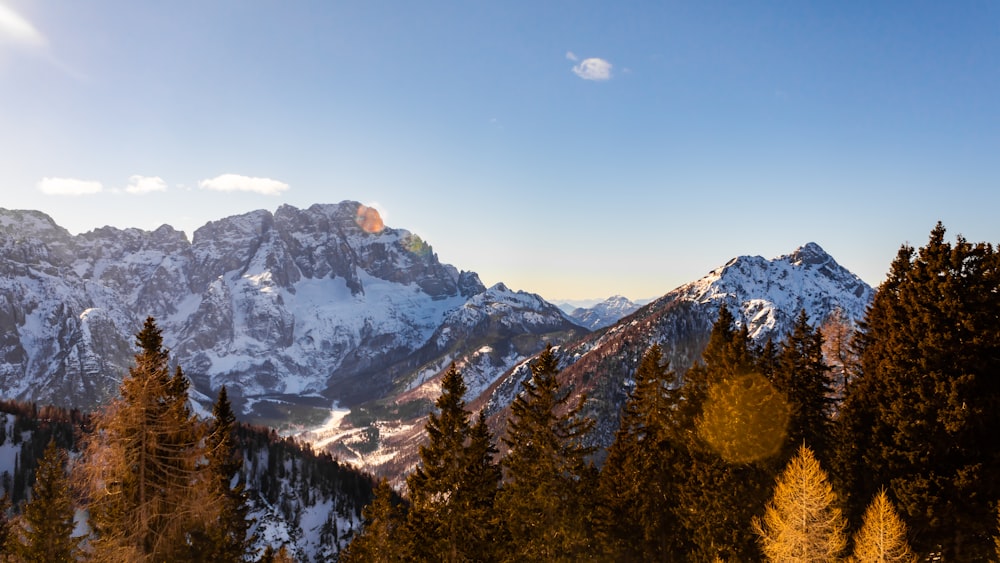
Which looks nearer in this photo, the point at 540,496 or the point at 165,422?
the point at 165,422

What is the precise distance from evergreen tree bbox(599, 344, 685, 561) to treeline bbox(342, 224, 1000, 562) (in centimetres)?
11

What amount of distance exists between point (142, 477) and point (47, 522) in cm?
3337

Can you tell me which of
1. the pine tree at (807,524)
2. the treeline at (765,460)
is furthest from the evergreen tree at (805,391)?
the pine tree at (807,524)

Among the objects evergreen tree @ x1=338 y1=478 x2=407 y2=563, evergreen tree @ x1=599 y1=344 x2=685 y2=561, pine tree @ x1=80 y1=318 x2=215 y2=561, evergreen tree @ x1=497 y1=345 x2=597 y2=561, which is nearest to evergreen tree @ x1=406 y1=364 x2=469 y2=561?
evergreen tree @ x1=497 y1=345 x2=597 y2=561

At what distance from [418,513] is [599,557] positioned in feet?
44.2

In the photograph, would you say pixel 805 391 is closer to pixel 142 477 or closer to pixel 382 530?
pixel 382 530

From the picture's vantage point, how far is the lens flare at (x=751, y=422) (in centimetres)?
3020

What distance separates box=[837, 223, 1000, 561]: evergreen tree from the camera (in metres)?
24.7

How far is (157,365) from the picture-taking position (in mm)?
21672

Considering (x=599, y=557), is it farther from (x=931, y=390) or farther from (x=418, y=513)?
(x=931, y=390)

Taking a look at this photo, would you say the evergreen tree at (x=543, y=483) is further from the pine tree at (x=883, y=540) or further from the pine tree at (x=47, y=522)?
the pine tree at (x=47, y=522)

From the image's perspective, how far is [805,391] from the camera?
3634 cm

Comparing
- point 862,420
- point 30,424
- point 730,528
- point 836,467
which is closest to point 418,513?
point 730,528

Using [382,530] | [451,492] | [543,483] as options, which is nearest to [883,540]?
[543,483]
